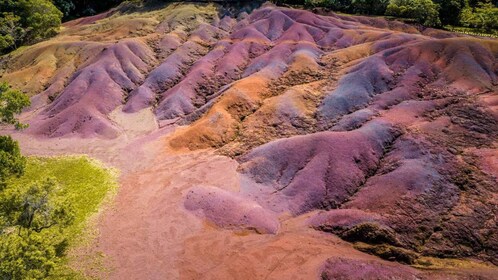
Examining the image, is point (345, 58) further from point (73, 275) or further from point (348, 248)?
point (73, 275)

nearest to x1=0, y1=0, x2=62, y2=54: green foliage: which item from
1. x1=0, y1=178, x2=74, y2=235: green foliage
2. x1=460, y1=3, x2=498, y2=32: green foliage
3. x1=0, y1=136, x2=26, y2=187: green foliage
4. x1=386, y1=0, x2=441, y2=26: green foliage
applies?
x1=0, y1=136, x2=26, y2=187: green foliage

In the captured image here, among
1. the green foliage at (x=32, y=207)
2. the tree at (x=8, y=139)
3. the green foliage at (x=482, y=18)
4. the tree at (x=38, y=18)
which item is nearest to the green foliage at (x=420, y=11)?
the green foliage at (x=482, y=18)

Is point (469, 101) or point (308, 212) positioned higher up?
point (469, 101)

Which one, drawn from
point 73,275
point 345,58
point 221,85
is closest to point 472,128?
point 345,58

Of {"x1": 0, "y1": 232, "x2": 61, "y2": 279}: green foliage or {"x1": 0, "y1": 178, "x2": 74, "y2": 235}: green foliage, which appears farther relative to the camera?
{"x1": 0, "y1": 178, "x2": 74, "y2": 235}: green foliage

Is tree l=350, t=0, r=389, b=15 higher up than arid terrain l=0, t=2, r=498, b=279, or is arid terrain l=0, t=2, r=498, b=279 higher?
tree l=350, t=0, r=389, b=15

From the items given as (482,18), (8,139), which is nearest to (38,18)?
(8,139)

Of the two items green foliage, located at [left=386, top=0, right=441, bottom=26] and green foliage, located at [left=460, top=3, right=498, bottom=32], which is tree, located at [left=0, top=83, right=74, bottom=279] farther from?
green foliage, located at [left=460, top=3, right=498, bottom=32]
